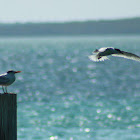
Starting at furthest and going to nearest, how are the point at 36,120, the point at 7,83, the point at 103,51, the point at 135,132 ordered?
the point at 36,120 → the point at 135,132 → the point at 103,51 → the point at 7,83

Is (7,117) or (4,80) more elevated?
(4,80)

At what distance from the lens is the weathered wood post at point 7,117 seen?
19.6 feet

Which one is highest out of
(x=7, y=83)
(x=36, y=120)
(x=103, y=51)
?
(x=36, y=120)

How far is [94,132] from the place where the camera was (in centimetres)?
2145

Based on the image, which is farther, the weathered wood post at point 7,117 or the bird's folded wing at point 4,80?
the bird's folded wing at point 4,80

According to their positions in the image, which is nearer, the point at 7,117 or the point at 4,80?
the point at 7,117

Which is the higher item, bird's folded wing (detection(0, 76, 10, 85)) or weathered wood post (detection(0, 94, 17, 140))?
bird's folded wing (detection(0, 76, 10, 85))

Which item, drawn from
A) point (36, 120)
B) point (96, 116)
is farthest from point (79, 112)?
point (36, 120)

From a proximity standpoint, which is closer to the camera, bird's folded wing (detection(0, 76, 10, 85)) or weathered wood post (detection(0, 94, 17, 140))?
weathered wood post (detection(0, 94, 17, 140))

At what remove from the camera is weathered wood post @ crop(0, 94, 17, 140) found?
5.99 m

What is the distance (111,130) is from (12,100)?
642 inches

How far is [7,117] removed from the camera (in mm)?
6000

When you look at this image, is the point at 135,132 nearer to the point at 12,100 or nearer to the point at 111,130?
the point at 111,130

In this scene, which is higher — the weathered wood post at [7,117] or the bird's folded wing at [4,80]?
the bird's folded wing at [4,80]
